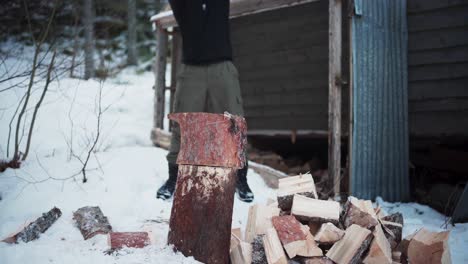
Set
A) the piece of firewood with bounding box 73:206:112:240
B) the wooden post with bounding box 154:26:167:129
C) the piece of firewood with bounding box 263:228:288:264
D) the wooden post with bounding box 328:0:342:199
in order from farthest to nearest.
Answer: the wooden post with bounding box 154:26:167:129, the wooden post with bounding box 328:0:342:199, the piece of firewood with bounding box 73:206:112:240, the piece of firewood with bounding box 263:228:288:264

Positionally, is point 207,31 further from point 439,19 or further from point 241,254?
point 439,19

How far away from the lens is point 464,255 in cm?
244

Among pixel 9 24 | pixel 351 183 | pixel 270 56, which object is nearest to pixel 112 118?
pixel 9 24

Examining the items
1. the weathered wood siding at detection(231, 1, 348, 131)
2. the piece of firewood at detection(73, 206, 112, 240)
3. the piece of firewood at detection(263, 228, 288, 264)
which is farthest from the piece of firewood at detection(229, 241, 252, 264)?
the weathered wood siding at detection(231, 1, 348, 131)

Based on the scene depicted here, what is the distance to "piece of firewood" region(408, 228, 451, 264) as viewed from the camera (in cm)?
207

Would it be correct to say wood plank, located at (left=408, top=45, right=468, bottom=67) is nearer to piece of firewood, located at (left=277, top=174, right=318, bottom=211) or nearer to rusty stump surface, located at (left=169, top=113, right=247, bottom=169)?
piece of firewood, located at (left=277, top=174, right=318, bottom=211)

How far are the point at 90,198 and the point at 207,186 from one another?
1.45 metres

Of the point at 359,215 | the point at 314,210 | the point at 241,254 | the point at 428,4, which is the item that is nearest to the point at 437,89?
the point at 428,4

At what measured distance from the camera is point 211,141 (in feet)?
6.60

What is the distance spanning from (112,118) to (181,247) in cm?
487

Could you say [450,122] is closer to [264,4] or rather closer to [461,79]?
[461,79]

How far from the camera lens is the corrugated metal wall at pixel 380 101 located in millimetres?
3963

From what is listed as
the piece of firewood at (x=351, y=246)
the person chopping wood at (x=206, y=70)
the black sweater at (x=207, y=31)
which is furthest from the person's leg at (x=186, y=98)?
the piece of firewood at (x=351, y=246)

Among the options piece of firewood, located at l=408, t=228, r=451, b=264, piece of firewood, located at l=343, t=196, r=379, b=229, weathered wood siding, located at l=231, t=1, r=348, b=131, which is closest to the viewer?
piece of firewood, located at l=408, t=228, r=451, b=264
